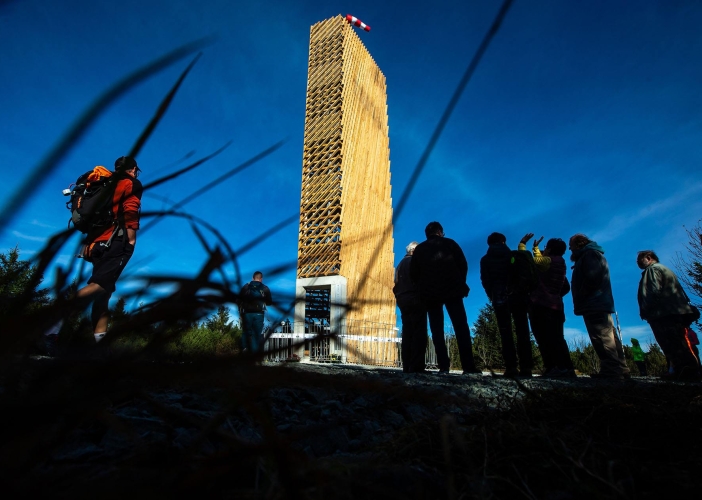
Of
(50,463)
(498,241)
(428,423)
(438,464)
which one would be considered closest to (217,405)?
(50,463)

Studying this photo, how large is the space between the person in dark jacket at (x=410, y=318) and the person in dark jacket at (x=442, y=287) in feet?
0.43

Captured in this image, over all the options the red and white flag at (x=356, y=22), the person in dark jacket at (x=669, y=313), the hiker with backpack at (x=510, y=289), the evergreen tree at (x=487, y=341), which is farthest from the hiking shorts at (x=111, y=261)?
the red and white flag at (x=356, y=22)

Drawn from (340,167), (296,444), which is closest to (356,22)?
(340,167)

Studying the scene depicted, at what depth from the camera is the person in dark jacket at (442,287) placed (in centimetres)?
385

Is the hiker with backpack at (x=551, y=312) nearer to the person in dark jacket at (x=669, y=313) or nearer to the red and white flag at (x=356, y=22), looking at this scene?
the person in dark jacket at (x=669, y=313)

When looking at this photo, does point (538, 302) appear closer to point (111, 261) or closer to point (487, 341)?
point (111, 261)

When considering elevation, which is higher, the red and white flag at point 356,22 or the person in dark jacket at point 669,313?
the red and white flag at point 356,22

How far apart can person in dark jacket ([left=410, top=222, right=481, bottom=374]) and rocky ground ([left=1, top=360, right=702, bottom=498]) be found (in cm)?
239

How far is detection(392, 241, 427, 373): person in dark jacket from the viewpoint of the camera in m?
3.93

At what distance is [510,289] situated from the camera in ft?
13.2

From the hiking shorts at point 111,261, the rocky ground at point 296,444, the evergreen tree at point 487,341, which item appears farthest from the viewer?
the evergreen tree at point 487,341

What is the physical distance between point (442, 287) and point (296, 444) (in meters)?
2.97

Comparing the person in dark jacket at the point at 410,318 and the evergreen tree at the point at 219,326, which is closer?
the evergreen tree at the point at 219,326

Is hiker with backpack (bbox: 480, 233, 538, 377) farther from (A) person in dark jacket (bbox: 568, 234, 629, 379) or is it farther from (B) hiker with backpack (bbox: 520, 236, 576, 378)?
(A) person in dark jacket (bbox: 568, 234, 629, 379)
